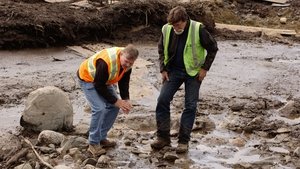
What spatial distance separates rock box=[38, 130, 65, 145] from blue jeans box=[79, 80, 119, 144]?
0.63 metres

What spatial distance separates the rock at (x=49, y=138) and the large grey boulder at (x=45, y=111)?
434 mm

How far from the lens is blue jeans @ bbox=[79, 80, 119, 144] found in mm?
7213

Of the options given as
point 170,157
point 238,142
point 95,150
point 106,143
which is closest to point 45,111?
point 106,143

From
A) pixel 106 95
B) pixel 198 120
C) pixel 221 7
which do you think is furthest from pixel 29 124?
pixel 221 7

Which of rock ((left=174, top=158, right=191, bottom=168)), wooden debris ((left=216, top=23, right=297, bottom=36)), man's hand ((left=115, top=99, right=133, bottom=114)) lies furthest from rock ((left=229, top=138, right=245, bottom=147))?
wooden debris ((left=216, top=23, right=297, bottom=36))

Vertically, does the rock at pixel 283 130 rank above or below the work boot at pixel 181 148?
below

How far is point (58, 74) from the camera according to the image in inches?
493

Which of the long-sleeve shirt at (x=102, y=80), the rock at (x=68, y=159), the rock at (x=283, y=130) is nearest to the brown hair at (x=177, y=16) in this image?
the long-sleeve shirt at (x=102, y=80)

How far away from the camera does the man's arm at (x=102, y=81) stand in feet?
22.4

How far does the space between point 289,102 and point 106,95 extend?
4.65 m

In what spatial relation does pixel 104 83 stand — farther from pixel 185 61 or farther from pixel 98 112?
pixel 185 61

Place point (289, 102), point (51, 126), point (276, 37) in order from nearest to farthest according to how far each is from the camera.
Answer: point (51, 126) → point (289, 102) → point (276, 37)

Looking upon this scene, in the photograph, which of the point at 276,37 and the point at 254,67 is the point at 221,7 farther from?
the point at 254,67

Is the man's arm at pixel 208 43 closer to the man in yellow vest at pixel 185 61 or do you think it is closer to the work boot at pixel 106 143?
the man in yellow vest at pixel 185 61
